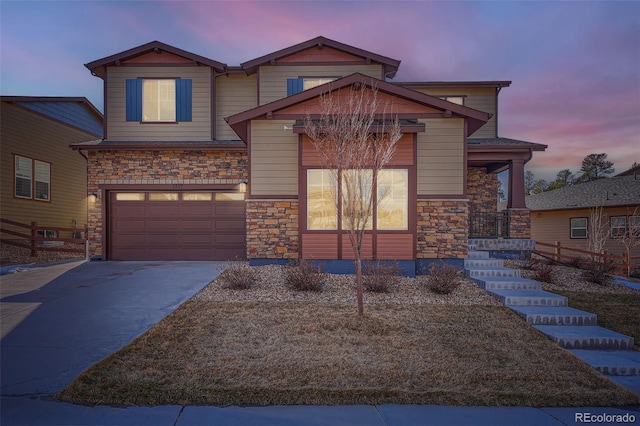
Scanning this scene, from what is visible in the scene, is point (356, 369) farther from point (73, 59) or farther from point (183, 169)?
point (73, 59)

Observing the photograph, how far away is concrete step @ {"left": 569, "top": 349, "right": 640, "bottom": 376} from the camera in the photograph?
4473mm

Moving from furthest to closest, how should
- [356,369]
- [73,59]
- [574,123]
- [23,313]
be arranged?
[574,123] → [73,59] → [23,313] → [356,369]

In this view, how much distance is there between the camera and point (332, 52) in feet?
42.5

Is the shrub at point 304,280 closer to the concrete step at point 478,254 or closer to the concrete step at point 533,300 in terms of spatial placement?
the concrete step at point 533,300

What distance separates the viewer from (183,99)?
13.0 metres

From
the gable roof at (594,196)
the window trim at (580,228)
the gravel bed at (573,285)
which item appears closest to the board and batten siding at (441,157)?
the gravel bed at (573,285)

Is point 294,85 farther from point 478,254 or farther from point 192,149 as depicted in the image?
point 478,254

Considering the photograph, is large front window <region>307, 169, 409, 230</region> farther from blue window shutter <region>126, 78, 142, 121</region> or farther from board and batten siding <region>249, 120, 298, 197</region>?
blue window shutter <region>126, 78, 142, 121</region>

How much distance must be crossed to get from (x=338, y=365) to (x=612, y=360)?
12.3ft

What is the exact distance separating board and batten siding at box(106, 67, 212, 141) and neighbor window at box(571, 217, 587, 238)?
2018 cm

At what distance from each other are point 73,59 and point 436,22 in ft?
57.9

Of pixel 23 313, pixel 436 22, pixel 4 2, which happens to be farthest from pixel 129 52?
pixel 436 22

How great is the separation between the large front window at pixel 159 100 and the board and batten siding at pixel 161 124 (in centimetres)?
25

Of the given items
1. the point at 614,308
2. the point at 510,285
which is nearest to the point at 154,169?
the point at 510,285
